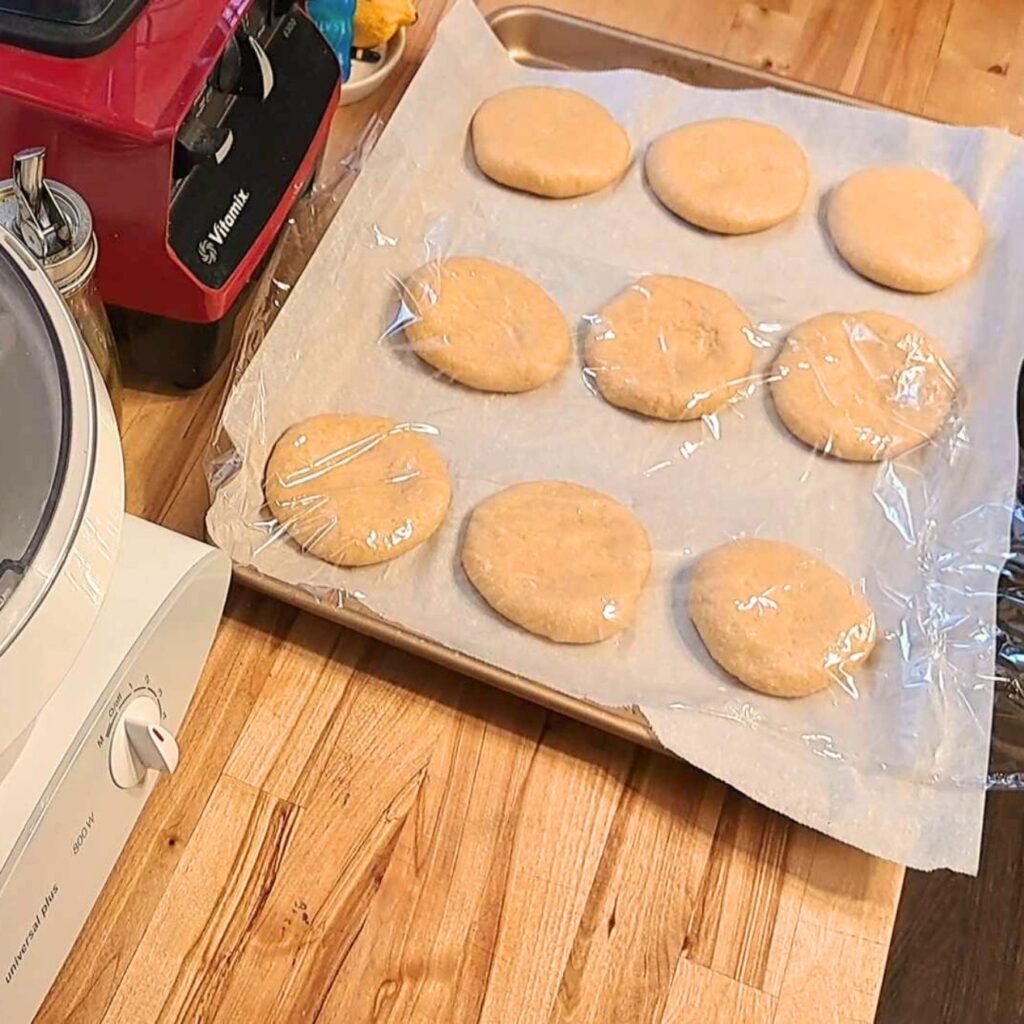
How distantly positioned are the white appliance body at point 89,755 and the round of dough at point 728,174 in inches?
20.0

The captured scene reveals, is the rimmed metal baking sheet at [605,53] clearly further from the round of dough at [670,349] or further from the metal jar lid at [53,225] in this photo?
the metal jar lid at [53,225]

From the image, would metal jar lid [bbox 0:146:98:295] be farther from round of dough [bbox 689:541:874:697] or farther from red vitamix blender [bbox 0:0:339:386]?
round of dough [bbox 689:541:874:697]

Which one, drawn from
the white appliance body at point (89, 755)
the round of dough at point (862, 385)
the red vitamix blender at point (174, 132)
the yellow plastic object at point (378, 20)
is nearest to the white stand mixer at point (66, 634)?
A: the white appliance body at point (89, 755)

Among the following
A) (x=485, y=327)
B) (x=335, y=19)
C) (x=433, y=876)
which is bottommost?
(x=433, y=876)

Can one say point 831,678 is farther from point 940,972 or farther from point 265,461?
point 265,461

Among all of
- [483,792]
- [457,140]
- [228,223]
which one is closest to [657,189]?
[457,140]

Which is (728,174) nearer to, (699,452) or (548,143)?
(548,143)

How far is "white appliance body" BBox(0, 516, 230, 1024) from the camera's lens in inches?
17.7

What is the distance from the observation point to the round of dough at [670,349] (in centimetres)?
80

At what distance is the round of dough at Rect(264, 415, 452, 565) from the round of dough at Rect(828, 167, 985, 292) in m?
0.37

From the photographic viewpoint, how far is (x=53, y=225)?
554 millimetres

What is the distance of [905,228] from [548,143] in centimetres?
28

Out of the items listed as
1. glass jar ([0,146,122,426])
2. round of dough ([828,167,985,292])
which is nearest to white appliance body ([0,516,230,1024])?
glass jar ([0,146,122,426])

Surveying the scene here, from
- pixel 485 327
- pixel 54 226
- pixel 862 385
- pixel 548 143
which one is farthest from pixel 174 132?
pixel 862 385
